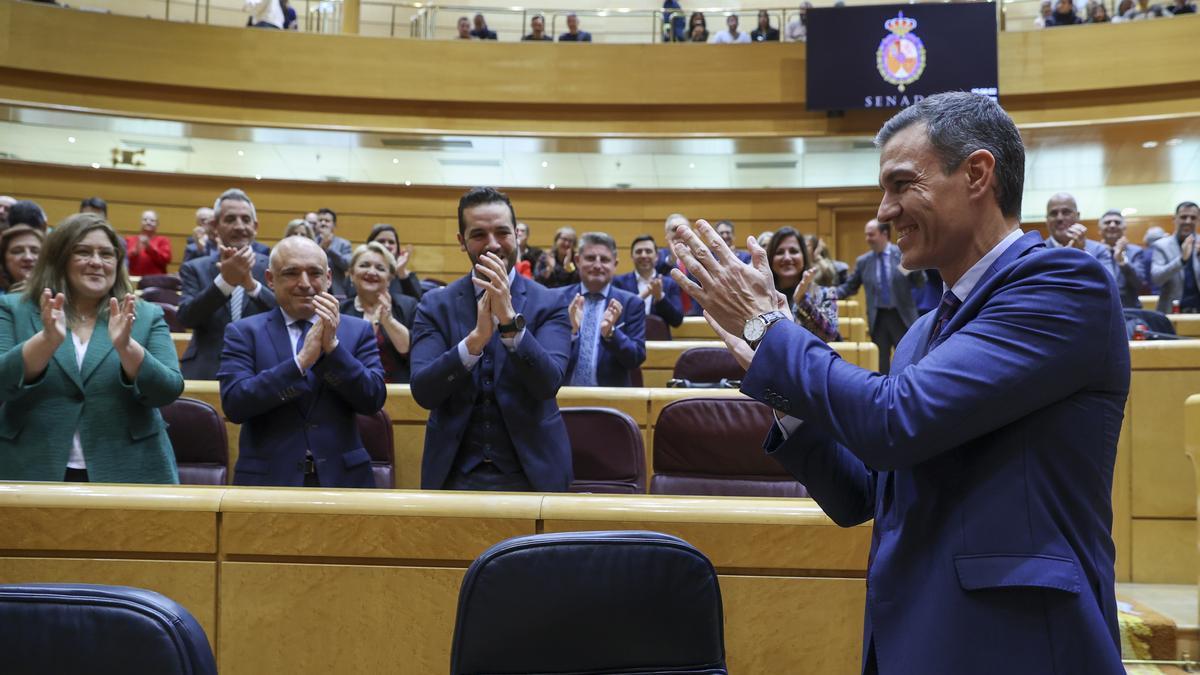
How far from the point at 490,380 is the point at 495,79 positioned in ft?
29.9

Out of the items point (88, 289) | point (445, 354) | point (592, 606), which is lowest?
point (592, 606)

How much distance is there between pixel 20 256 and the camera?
3.74 metres

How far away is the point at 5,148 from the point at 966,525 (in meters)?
11.2

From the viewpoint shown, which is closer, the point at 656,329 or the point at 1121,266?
the point at 656,329

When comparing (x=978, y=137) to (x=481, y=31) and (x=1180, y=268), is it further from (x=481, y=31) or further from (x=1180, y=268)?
(x=481, y=31)

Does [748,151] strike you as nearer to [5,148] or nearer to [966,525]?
[5,148]

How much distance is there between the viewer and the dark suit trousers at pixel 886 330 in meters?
6.34

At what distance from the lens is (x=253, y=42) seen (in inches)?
425

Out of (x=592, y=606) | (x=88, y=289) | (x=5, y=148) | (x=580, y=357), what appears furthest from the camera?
(x=5, y=148)

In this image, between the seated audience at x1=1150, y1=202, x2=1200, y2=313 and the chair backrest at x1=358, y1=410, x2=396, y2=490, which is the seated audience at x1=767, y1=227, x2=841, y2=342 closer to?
the chair backrest at x1=358, y1=410, x2=396, y2=490

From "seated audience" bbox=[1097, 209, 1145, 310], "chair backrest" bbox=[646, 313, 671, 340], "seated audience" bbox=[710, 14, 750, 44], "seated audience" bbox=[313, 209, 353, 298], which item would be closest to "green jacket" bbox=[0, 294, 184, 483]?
"seated audience" bbox=[313, 209, 353, 298]

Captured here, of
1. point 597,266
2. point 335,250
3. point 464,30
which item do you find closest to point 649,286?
point 597,266

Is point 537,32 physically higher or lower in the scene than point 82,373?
higher

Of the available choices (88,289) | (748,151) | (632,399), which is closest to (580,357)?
(632,399)
